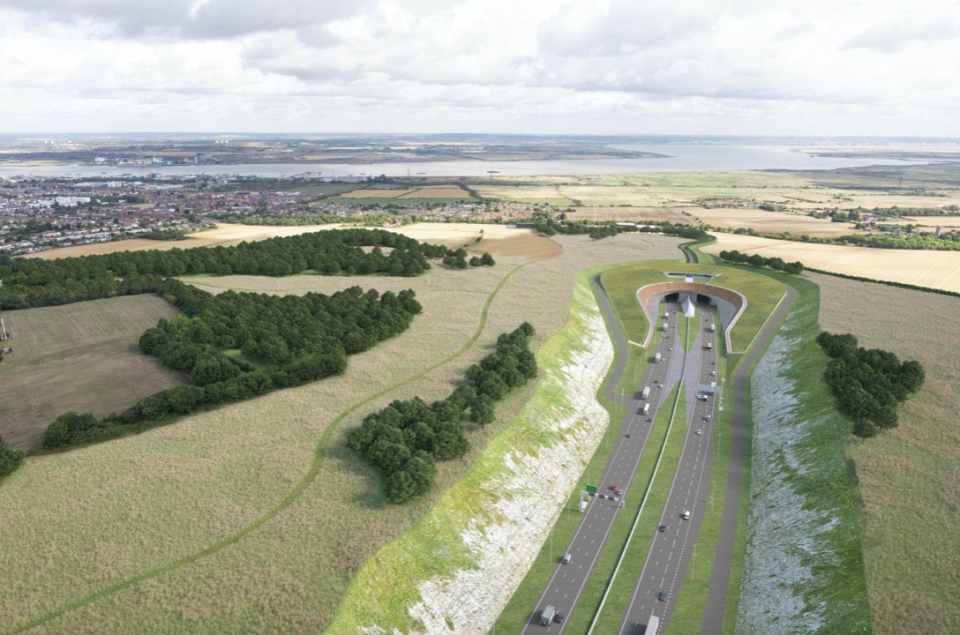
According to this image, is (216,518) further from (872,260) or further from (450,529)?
(872,260)

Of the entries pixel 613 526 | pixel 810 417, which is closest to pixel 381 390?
pixel 613 526

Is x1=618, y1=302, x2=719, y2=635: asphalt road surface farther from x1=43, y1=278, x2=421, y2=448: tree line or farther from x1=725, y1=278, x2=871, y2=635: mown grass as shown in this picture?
x1=43, y1=278, x2=421, y2=448: tree line

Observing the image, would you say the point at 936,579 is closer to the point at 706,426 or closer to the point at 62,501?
the point at 706,426

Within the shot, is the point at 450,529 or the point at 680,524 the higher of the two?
the point at 450,529

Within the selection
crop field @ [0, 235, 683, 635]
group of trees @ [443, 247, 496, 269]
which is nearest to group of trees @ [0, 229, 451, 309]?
group of trees @ [443, 247, 496, 269]

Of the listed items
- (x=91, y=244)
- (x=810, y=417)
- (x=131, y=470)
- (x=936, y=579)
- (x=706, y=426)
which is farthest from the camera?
(x=91, y=244)

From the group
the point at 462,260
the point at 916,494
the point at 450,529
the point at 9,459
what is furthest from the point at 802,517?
the point at 462,260
